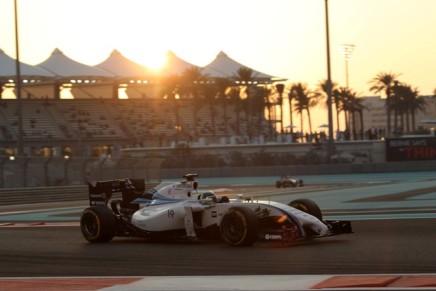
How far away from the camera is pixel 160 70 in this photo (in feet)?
316

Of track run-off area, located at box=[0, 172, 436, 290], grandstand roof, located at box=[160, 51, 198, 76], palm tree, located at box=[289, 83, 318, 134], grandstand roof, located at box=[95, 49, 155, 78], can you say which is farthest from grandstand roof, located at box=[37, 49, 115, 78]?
track run-off area, located at box=[0, 172, 436, 290]

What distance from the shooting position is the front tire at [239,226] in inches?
516

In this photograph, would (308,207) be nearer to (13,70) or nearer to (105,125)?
(13,70)

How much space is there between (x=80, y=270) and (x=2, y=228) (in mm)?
9849

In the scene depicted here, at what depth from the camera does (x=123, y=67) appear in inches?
3686

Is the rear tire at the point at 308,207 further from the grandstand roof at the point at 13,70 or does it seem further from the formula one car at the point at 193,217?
the grandstand roof at the point at 13,70

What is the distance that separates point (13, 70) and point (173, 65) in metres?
22.4

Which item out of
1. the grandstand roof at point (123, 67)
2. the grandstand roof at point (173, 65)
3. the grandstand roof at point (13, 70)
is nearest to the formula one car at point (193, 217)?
the grandstand roof at point (13, 70)

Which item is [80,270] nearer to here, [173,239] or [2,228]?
[173,239]

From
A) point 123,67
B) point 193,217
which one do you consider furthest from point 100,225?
point 123,67

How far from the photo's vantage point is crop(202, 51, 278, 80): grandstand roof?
322 ft

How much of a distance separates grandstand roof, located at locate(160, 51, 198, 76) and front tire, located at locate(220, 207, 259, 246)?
8293 centimetres

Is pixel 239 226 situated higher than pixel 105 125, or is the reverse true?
pixel 105 125

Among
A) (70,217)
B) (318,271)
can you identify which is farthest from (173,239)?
(70,217)
